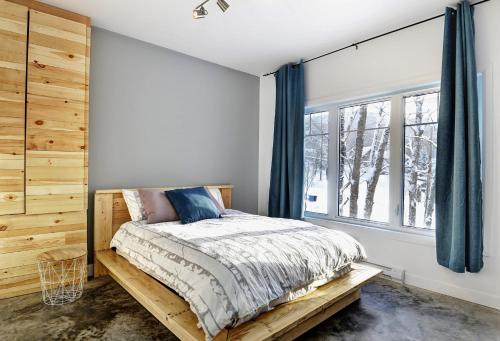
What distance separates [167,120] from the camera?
11.5 feet

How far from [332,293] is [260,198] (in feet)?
8.17

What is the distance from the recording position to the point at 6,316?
2141 mm

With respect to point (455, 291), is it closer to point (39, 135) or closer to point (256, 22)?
point (256, 22)

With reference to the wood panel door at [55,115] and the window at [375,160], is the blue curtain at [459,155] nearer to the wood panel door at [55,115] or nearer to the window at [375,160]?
the window at [375,160]

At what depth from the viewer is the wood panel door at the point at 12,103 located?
2.41 metres

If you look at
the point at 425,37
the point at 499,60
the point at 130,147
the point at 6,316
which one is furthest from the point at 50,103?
the point at 499,60

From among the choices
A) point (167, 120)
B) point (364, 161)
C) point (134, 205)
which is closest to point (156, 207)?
point (134, 205)

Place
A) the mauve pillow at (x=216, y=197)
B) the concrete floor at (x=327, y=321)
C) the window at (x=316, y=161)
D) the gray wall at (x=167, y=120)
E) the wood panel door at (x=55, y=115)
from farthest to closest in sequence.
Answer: the window at (x=316, y=161) < the mauve pillow at (x=216, y=197) < the gray wall at (x=167, y=120) < the wood panel door at (x=55, y=115) < the concrete floor at (x=327, y=321)

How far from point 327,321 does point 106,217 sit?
2.29 m

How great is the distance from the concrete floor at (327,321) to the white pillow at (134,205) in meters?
0.72

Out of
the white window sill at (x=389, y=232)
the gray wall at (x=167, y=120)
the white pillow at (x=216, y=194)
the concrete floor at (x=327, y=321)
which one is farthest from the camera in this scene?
the white pillow at (x=216, y=194)

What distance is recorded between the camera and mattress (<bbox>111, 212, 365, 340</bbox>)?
1583 millimetres

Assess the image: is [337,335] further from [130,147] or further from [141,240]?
[130,147]

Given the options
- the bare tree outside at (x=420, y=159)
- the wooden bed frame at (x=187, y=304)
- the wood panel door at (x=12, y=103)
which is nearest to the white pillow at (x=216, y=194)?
the wooden bed frame at (x=187, y=304)
